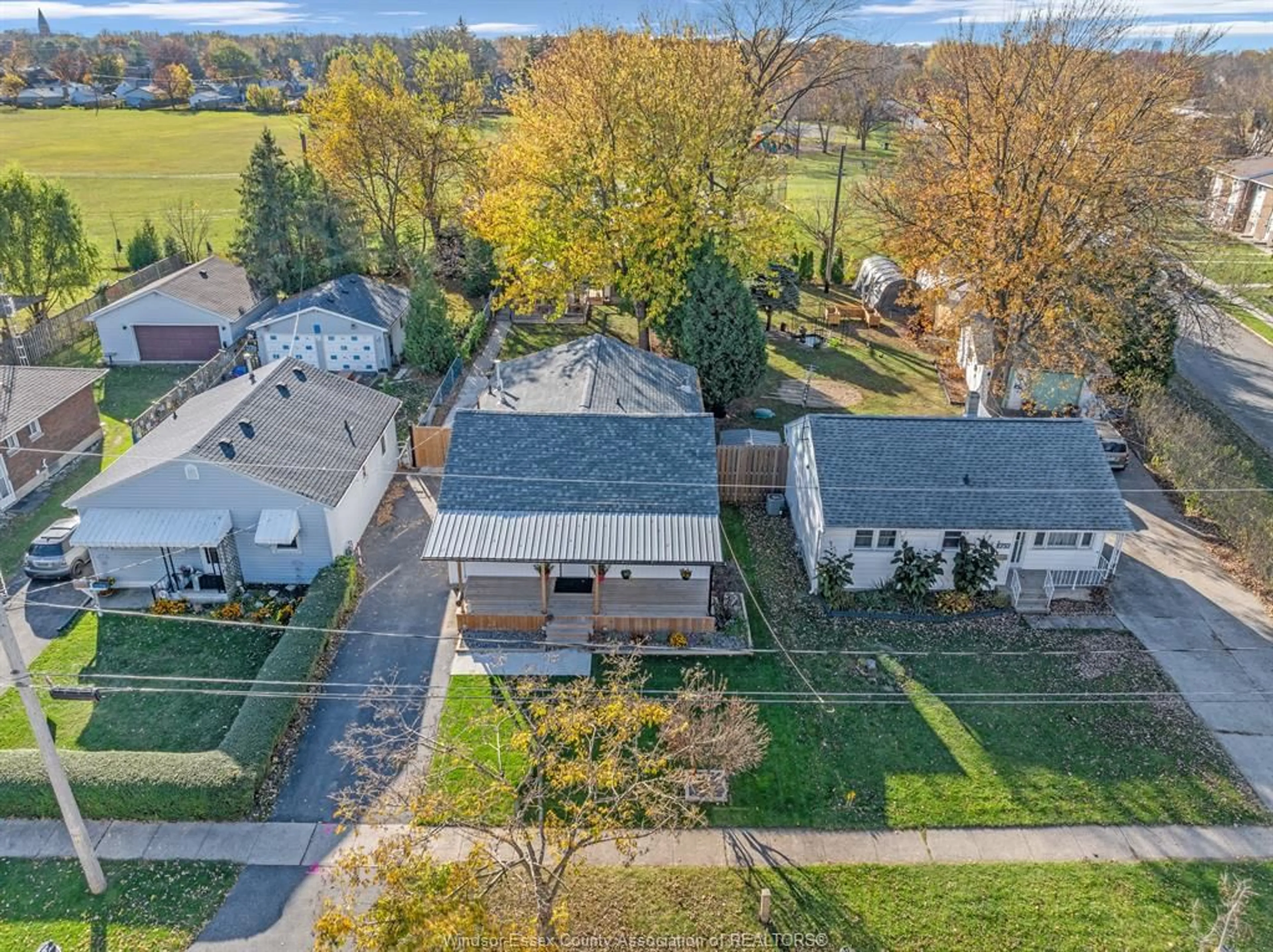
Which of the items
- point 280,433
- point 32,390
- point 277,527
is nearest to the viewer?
point 277,527

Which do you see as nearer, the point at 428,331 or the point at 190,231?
the point at 428,331

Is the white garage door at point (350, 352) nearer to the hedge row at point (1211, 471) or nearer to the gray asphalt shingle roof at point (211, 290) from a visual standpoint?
the gray asphalt shingle roof at point (211, 290)

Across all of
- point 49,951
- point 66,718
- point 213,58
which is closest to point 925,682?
point 49,951

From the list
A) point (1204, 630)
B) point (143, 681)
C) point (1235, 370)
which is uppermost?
point (1235, 370)

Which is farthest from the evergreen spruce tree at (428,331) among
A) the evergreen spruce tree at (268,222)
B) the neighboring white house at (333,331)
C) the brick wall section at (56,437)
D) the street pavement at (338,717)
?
the brick wall section at (56,437)

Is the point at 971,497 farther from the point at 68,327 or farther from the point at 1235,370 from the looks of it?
the point at 68,327

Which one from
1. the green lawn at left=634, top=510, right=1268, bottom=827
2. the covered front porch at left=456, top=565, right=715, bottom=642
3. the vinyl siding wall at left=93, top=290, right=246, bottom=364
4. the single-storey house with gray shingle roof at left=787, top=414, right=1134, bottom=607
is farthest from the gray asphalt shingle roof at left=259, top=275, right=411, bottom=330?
the green lawn at left=634, top=510, right=1268, bottom=827

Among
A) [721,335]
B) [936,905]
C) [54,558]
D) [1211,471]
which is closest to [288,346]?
[54,558]
